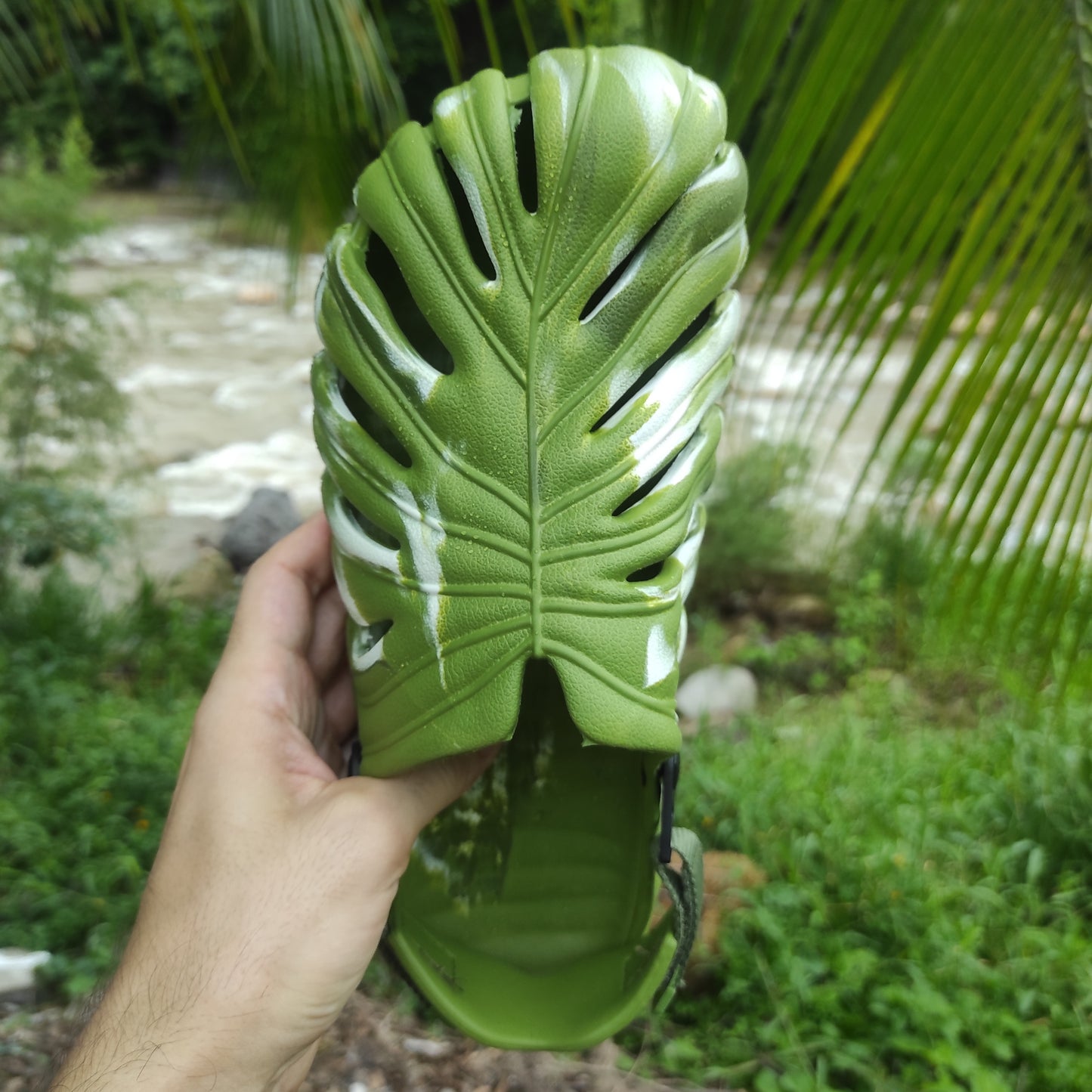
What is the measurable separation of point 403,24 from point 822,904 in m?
6.10

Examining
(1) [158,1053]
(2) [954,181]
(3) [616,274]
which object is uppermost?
(2) [954,181]

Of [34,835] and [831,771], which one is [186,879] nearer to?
[34,835]

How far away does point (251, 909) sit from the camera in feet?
2.61

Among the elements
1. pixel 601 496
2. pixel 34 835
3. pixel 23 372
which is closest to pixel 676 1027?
pixel 601 496

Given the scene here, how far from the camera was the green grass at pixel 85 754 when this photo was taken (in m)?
1.57

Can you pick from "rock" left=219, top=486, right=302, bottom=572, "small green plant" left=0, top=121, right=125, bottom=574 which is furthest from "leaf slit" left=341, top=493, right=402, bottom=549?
"rock" left=219, top=486, right=302, bottom=572

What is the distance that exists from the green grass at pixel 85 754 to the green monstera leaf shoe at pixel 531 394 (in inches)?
22.7

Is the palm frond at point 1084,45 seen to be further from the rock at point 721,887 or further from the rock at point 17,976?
the rock at point 17,976

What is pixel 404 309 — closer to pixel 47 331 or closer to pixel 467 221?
pixel 467 221

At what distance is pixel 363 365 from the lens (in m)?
0.81

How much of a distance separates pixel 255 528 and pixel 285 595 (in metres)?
2.54

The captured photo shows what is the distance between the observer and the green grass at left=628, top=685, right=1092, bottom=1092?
1.33 metres

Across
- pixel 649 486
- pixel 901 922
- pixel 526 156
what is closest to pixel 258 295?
pixel 901 922

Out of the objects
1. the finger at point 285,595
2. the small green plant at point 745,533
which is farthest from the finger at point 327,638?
the small green plant at point 745,533
